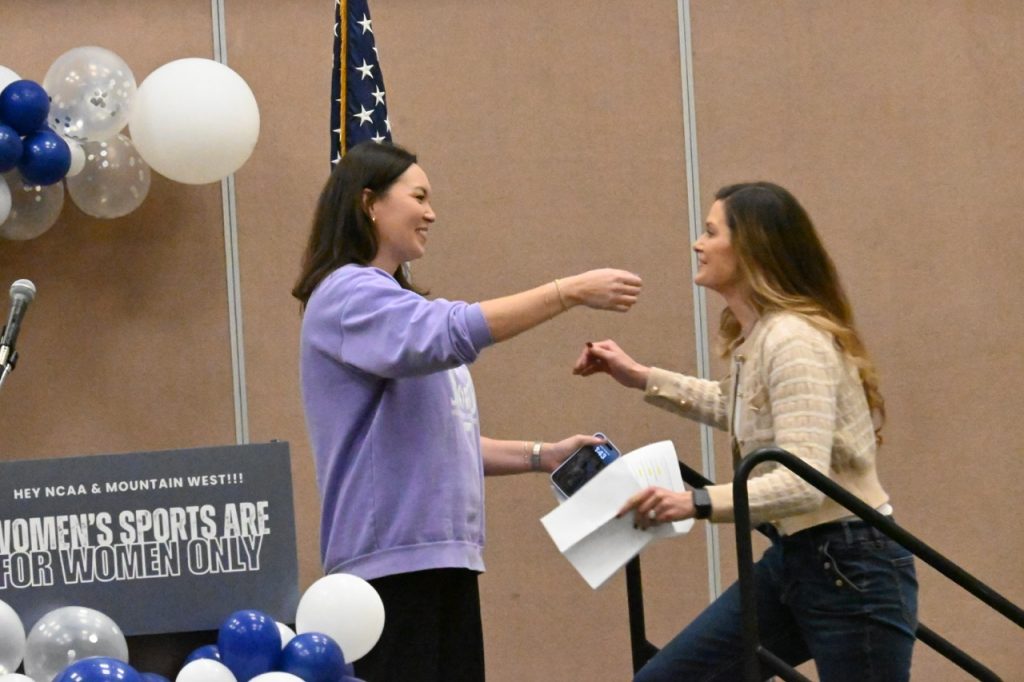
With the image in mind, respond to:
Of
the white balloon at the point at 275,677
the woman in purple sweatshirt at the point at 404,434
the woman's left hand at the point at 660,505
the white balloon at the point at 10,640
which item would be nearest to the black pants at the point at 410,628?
the woman in purple sweatshirt at the point at 404,434

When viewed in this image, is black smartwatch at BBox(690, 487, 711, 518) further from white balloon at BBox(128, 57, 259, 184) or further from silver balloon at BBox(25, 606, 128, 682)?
white balloon at BBox(128, 57, 259, 184)

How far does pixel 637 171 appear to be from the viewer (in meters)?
4.46

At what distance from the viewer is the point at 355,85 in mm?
3936

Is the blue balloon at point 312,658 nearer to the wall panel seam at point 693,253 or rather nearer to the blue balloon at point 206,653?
the blue balloon at point 206,653

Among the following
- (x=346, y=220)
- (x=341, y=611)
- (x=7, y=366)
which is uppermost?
(x=346, y=220)

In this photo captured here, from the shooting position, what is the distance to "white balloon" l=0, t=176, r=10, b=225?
12.3ft

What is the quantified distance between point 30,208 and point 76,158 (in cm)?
18

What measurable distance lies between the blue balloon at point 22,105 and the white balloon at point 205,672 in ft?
7.09

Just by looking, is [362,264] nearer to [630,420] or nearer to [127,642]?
[127,642]

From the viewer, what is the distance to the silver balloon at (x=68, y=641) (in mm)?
1958

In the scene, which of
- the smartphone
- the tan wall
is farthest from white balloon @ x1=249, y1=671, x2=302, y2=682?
the tan wall

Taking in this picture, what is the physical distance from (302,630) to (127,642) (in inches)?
9.9

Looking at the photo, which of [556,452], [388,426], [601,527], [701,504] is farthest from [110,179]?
[701,504]

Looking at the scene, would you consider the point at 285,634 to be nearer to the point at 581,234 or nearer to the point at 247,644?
the point at 247,644
